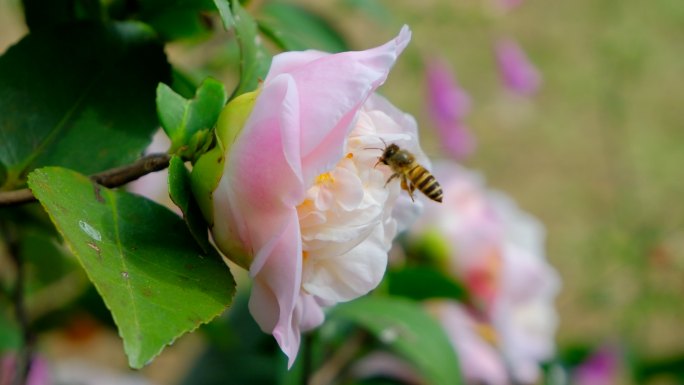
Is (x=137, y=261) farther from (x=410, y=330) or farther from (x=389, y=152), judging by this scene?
(x=410, y=330)

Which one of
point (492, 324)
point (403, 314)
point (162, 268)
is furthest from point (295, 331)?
point (492, 324)

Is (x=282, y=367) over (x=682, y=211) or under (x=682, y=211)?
over

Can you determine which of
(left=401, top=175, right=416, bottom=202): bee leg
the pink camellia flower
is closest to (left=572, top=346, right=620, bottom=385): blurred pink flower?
the pink camellia flower

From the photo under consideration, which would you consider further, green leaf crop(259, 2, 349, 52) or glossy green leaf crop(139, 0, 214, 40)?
green leaf crop(259, 2, 349, 52)

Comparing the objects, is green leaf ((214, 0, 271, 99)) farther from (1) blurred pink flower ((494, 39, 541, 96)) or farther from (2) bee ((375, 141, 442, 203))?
(1) blurred pink flower ((494, 39, 541, 96))

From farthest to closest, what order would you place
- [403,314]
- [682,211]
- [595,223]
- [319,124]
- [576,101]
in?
1. [576,101]
2. [595,223]
3. [682,211]
4. [403,314]
5. [319,124]

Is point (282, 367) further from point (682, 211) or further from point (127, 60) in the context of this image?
point (682, 211)

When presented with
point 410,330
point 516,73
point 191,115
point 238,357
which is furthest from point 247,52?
point 516,73
